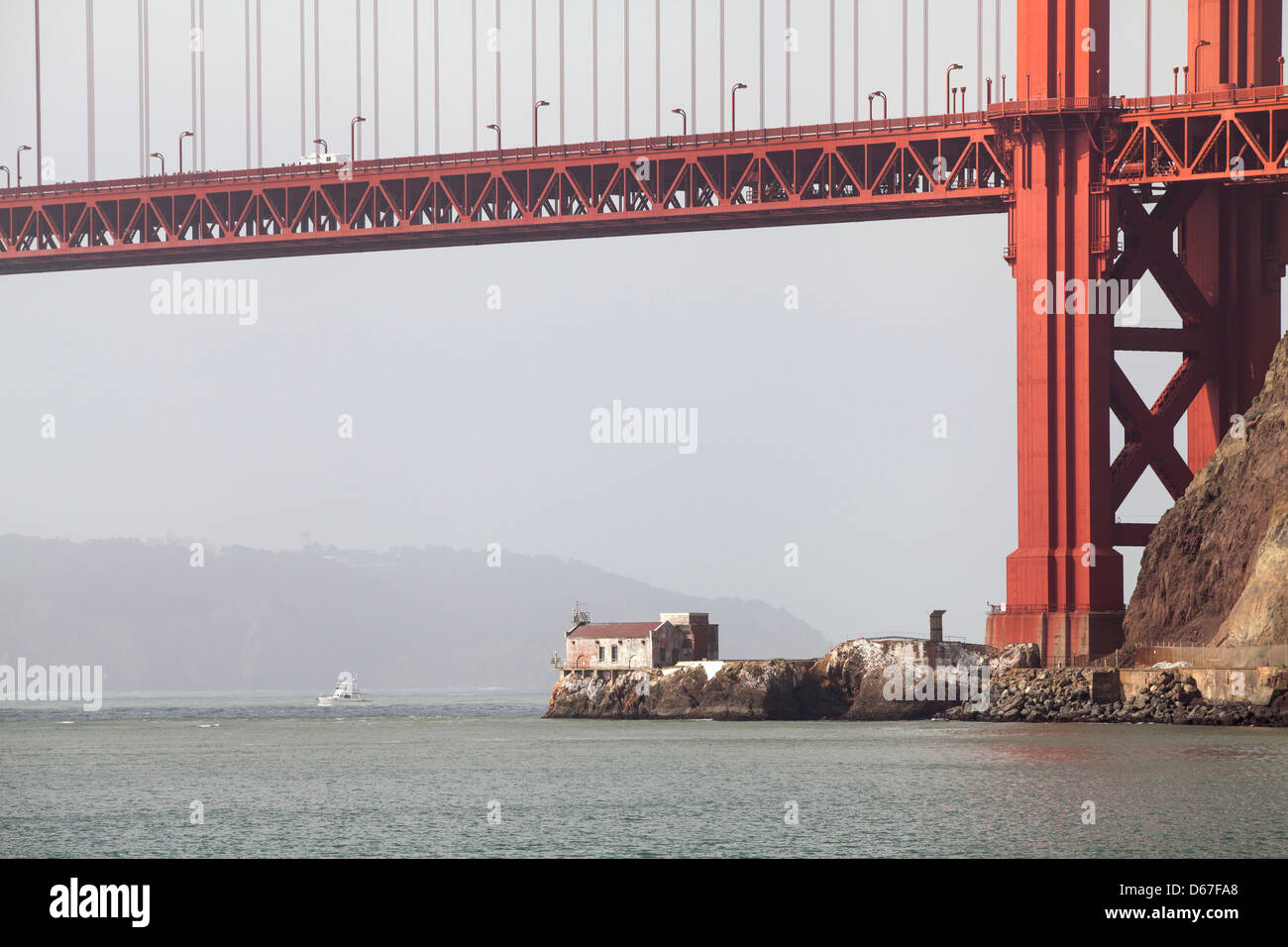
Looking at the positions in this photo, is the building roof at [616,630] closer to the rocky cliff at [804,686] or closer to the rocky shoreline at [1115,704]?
the rocky cliff at [804,686]

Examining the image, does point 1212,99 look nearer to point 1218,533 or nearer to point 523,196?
point 1218,533

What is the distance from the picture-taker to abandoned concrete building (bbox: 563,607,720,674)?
94688mm

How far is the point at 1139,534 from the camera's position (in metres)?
82.9

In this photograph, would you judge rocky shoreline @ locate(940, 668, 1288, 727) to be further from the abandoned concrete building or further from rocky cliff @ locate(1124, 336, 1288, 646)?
the abandoned concrete building

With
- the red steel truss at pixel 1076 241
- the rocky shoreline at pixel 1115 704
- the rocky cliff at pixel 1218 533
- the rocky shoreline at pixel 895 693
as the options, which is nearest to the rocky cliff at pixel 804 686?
the rocky shoreline at pixel 895 693

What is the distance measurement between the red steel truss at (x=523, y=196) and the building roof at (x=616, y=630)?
61.4ft

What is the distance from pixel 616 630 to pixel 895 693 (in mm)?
16348

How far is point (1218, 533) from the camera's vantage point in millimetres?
78750

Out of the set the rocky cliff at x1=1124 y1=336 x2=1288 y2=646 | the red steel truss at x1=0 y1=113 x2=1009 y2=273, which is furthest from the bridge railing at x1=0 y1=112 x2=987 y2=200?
the rocky cliff at x1=1124 y1=336 x2=1288 y2=646

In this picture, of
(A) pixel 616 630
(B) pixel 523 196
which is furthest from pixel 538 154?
(A) pixel 616 630

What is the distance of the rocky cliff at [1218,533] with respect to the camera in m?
76.8

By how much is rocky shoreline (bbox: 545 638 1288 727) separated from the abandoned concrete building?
2.36 feet

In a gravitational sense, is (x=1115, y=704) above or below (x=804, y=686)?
above
